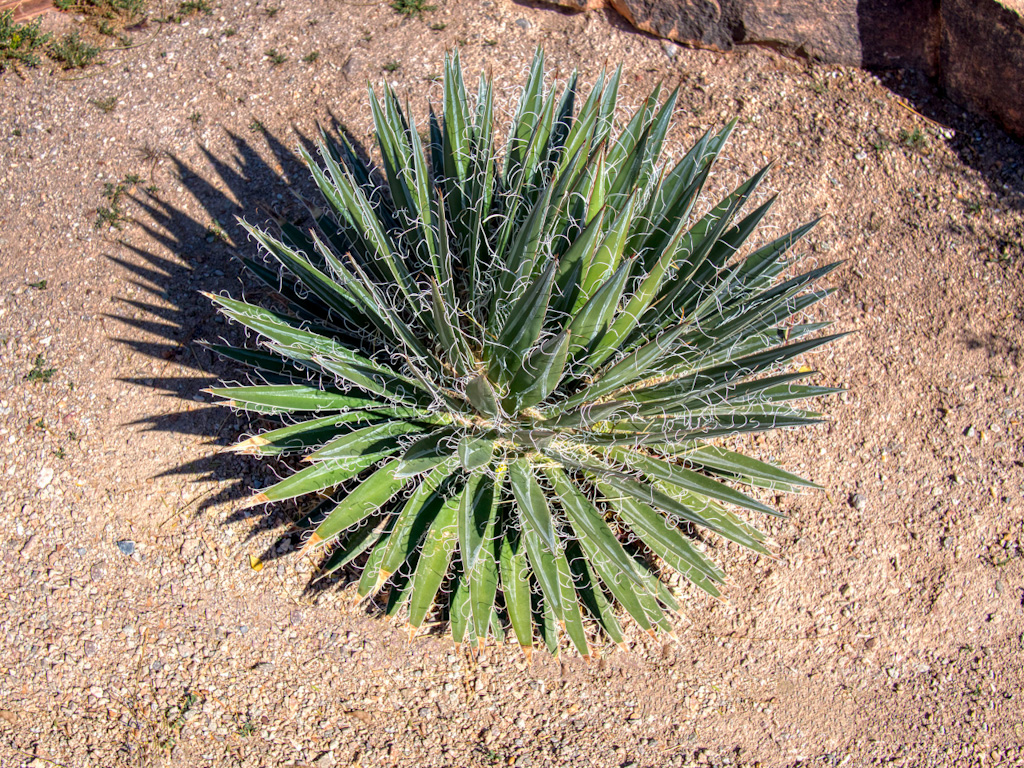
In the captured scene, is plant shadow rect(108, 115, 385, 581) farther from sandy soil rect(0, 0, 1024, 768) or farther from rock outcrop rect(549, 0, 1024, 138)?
rock outcrop rect(549, 0, 1024, 138)

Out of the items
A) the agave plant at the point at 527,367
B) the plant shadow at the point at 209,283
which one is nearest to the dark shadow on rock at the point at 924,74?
the agave plant at the point at 527,367

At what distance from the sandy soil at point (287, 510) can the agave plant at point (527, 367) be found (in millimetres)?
599

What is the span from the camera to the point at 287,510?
11.1ft

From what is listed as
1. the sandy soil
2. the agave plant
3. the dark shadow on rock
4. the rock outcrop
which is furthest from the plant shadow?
the dark shadow on rock

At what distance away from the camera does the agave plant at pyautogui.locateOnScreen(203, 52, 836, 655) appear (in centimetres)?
235

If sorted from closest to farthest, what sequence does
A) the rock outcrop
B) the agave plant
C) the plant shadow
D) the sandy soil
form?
the agave plant, the sandy soil, the plant shadow, the rock outcrop

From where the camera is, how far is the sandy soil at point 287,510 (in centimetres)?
309

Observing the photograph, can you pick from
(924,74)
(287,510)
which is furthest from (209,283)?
(924,74)

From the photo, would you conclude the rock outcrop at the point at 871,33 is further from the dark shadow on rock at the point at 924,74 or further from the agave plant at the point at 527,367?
the agave plant at the point at 527,367

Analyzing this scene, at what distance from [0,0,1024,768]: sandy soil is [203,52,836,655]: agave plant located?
0.60 meters

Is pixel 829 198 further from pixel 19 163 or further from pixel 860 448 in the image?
pixel 19 163

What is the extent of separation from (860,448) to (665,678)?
161cm

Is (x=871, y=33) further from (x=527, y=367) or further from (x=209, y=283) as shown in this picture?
(x=209, y=283)

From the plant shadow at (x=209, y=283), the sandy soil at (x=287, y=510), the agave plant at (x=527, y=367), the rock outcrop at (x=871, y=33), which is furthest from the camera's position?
the rock outcrop at (x=871, y=33)
